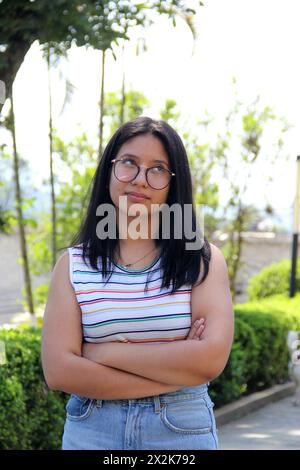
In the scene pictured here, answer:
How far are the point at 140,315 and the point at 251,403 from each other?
5.60 meters

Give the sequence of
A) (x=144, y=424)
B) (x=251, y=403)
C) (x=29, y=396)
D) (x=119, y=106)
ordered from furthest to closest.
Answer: (x=119, y=106), (x=251, y=403), (x=29, y=396), (x=144, y=424)

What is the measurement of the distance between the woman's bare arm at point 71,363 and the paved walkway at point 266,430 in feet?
12.6

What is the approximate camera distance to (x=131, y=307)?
88.0 inches

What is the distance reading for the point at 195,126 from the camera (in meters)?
13.1

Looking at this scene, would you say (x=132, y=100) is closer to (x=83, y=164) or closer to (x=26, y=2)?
(x=83, y=164)

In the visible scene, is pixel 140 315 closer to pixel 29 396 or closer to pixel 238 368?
pixel 29 396

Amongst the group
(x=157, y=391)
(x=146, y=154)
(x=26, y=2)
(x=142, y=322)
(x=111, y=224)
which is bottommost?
(x=157, y=391)

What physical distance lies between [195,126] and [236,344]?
6256 millimetres

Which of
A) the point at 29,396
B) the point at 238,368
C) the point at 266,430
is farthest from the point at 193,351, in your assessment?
the point at 238,368

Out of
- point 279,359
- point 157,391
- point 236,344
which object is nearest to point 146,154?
point 157,391

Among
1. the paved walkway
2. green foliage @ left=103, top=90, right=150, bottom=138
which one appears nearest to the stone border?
the paved walkway

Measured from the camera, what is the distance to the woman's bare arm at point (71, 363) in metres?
2.21

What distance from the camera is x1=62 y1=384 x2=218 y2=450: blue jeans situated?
217cm

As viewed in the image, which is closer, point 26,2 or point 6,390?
point 26,2
